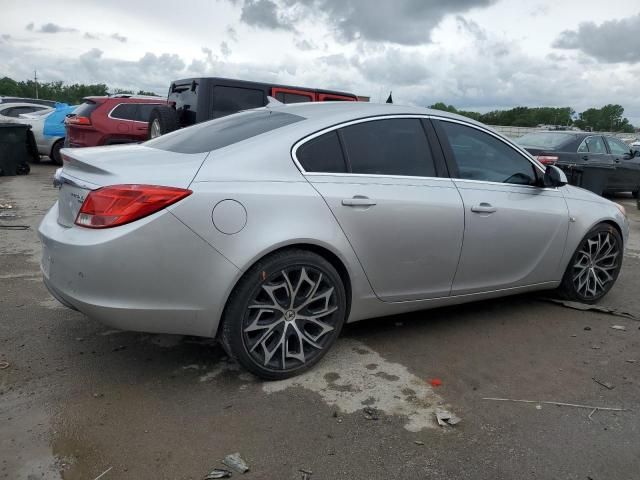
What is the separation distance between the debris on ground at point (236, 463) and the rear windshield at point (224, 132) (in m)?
1.66

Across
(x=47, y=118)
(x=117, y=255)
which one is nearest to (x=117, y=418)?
(x=117, y=255)

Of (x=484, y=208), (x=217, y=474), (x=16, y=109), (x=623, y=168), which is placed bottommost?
(x=217, y=474)

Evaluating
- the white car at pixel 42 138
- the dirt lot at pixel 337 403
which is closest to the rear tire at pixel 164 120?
the dirt lot at pixel 337 403

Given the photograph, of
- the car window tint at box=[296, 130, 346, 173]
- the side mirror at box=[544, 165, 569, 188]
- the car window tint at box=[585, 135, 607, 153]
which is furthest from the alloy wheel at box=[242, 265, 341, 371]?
the car window tint at box=[585, 135, 607, 153]

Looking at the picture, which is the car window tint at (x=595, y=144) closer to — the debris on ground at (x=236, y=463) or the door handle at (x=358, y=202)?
the door handle at (x=358, y=202)

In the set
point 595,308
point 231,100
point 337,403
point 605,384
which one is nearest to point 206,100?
point 231,100

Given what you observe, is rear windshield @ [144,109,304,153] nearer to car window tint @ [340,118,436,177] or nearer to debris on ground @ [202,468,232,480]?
car window tint @ [340,118,436,177]

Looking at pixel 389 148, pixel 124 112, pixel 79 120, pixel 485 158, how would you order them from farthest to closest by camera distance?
pixel 124 112, pixel 79 120, pixel 485 158, pixel 389 148

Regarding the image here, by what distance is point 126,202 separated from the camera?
288 cm

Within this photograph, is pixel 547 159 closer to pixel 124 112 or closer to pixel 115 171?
pixel 124 112

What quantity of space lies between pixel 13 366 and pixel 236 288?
4.88ft

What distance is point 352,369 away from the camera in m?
3.55

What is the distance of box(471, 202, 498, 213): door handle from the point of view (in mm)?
3959

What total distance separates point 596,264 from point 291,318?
9.99ft
